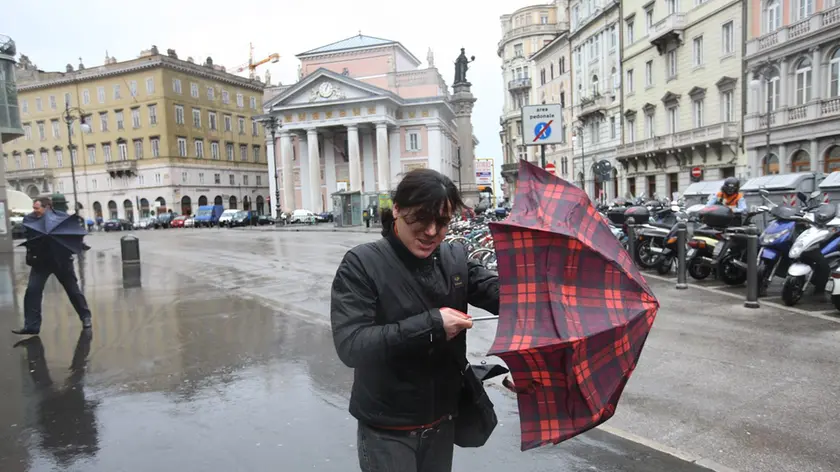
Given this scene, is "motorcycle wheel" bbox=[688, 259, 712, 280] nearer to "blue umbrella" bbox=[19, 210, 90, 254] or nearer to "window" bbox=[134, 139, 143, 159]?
"blue umbrella" bbox=[19, 210, 90, 254]

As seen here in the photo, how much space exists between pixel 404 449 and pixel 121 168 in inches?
2908

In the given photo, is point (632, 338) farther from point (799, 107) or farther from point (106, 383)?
point (799, 107)

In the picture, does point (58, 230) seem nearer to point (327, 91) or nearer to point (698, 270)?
point (698, 270)

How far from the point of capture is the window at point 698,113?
34531mm

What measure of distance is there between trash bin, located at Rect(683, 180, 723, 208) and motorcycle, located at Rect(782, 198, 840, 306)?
379 inches

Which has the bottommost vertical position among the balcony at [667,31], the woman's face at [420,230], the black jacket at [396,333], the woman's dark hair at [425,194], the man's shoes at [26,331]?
the man's shoes at [26,331]

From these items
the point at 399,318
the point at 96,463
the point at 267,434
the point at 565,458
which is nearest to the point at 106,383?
the point at 96,463

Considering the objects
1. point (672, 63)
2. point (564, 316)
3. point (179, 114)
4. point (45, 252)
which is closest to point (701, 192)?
point (45, 252)

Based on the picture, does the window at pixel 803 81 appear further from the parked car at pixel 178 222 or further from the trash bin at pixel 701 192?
the parked car at pixel 178 222

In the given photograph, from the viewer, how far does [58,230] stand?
7461 millimetres

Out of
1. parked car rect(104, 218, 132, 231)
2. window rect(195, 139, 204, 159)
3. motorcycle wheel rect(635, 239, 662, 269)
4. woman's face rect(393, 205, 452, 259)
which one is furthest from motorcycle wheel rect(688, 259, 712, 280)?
window rect(195, 139, 204, 159)

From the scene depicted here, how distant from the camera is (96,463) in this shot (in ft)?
12.6

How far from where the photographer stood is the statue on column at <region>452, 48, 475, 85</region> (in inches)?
2460

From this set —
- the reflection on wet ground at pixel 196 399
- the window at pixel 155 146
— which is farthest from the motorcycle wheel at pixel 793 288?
the window at pixel 155 146
